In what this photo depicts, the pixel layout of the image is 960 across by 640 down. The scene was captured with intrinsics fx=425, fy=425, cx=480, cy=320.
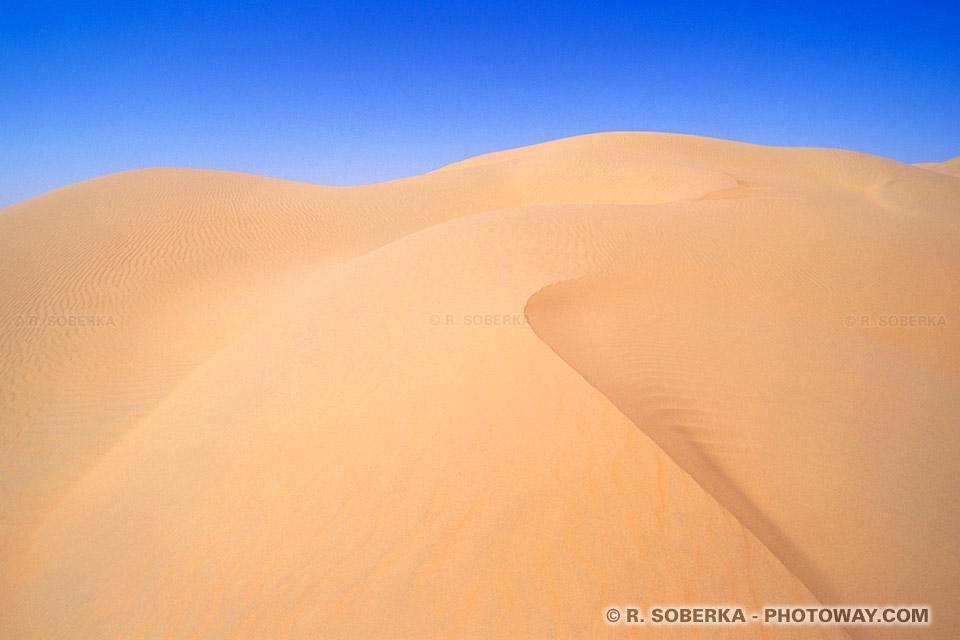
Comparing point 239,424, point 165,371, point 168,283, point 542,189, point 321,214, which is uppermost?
point 542,189

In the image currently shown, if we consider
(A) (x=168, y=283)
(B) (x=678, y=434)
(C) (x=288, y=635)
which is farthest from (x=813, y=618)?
(A) (x=168, y=283)

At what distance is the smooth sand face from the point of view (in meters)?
2.19

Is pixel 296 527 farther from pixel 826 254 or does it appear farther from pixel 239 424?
pixel 826 254

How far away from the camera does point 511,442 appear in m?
2.82

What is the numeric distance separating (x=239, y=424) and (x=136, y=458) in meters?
1.74

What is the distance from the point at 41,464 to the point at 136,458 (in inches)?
75.8

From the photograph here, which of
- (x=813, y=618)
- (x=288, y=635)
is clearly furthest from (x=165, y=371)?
(x=813, y=618)

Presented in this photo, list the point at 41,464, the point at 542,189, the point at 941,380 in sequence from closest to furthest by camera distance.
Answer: the point at 941,380 < the point at 41,464 < the point at 542,189

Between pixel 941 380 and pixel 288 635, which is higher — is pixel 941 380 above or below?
above

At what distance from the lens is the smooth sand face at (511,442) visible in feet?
7.19

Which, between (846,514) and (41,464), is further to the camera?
(41,464)

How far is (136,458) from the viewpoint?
4.68 metres

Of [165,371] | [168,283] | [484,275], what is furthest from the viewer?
[168,283]

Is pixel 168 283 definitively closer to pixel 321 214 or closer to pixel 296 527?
pixel 321 214
